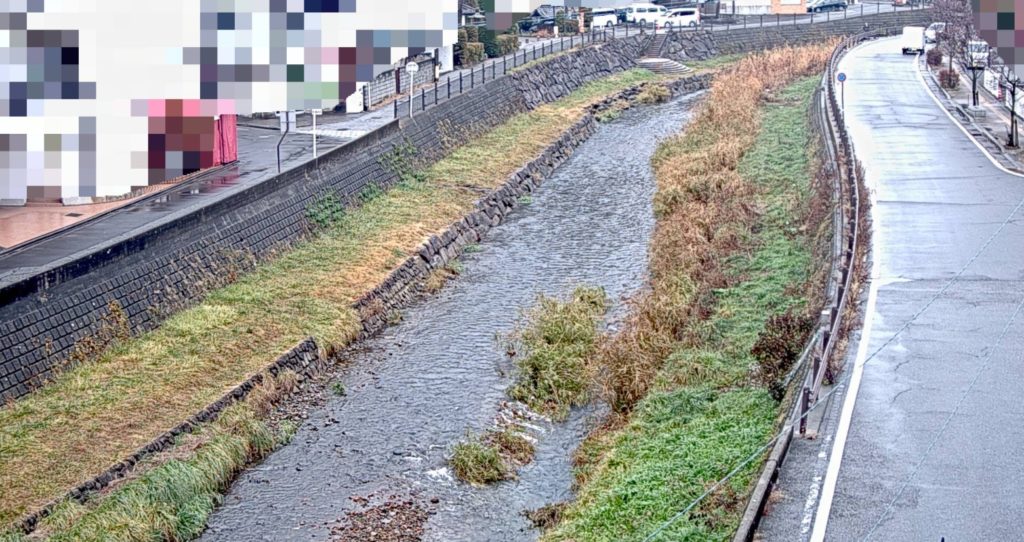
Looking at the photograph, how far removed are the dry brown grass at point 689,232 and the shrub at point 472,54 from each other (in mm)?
9523

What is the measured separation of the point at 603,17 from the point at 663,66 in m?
10.00

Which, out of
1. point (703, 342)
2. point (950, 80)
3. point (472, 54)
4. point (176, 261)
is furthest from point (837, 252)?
point (472, 54)

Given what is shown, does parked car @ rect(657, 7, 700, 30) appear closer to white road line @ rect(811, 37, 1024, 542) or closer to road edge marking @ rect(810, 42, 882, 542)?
white road line @ rect(811, 37, 1024, 542)

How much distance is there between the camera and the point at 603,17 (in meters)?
69.0

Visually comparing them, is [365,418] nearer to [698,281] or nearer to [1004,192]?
[698,281]

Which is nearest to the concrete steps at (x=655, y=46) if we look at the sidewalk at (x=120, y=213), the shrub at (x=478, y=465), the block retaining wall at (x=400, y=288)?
the block retaining wall at (x=400, y=288)

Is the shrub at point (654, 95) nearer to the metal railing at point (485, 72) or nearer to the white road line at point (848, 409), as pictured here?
the metal railing at point (485, 72)

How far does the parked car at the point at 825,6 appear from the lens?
80562 mm

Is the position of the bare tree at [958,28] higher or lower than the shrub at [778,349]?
higher

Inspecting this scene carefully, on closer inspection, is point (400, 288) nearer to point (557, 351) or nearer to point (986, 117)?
point (557, 351)

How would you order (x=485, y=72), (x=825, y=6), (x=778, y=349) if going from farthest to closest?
(x=825, y=6), (x=485, y=72), (x=778, y=349)

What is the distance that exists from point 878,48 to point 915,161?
3568 centimetres

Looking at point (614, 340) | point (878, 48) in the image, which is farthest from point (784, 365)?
point (878, 48)

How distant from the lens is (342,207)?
2898cm
